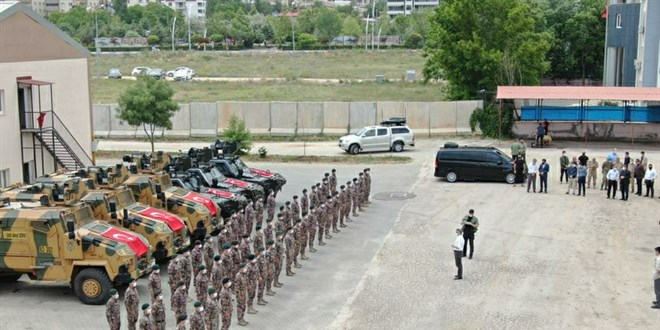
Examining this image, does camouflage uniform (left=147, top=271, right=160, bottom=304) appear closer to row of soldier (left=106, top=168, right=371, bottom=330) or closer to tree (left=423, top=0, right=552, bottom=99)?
row of soldier (left=106, top=168, right=371, bottom=330)

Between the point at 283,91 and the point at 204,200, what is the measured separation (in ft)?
133

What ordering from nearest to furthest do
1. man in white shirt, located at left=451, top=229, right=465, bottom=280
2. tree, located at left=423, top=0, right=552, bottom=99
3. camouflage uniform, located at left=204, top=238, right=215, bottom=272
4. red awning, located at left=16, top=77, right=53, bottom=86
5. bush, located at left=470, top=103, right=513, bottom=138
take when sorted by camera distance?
camouflage uniform, located at left=204, top=238, right=215, bottom=272 → man in white shirt, located at left=451, top=229, right=465, bottom=280 → red awning, located at left=16, top=77, right=53, bottom=86 → bush, located at left=470, top=103, right=513, bottom=138 → tree, located at left=423, top=0, right=552, bottom=99

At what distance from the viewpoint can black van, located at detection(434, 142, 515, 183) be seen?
32250 millimetres

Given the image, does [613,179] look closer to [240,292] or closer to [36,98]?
[240,292]

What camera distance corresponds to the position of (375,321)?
57.4 feet

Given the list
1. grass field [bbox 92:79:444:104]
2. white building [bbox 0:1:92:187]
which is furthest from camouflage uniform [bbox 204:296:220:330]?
grass field [bbox 92:79:444:104]

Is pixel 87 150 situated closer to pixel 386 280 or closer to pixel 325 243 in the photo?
pixel 325 243

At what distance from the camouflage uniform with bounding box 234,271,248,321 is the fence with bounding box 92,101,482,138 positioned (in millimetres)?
29865

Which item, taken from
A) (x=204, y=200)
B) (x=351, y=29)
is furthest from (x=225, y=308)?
(x=351, y=29)

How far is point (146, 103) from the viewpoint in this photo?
39.4 meters

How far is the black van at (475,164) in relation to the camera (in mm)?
32250

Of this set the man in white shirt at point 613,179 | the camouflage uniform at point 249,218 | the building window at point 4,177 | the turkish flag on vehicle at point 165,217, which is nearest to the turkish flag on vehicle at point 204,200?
the camouflage uniform at point 249,218

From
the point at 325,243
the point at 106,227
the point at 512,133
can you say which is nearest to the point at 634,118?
the point at 512,133

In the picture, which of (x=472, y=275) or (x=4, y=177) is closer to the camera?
(x=472, y=275)
